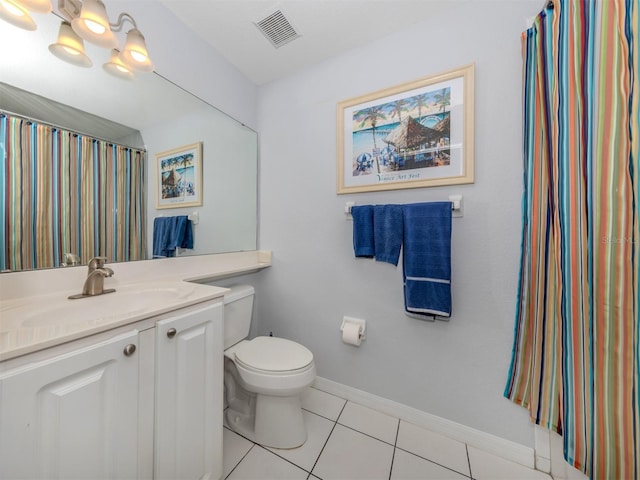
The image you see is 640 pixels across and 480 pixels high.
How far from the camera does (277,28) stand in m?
1.38

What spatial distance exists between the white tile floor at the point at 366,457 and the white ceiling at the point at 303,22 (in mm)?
2282

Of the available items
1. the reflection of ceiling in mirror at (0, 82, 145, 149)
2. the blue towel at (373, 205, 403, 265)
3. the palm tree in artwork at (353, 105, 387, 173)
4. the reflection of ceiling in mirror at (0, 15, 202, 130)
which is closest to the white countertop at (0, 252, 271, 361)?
the reflection of ceiling in mirror at (0, 82, 145, 149)

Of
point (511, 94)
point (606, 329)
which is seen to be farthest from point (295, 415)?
point (511, 94)

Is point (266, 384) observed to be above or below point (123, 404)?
below

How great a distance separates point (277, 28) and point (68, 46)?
98 cm

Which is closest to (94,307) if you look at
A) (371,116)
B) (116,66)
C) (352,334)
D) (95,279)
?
(95,279)

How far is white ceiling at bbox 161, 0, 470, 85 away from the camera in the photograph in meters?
1.25

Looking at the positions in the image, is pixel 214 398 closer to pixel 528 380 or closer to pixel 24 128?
pixel 24 128

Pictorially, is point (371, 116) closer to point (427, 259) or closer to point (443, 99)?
point (443, 99)

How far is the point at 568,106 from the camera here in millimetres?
847

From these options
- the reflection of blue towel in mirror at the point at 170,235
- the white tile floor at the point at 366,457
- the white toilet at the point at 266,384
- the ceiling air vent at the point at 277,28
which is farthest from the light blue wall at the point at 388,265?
the reflection of blue towel in mirror at the point at 170,235

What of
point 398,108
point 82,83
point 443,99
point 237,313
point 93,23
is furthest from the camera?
point 237,313

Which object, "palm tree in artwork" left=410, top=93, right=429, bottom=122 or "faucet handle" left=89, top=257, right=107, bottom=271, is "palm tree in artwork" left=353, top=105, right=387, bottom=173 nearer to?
"palm tree in artwork" left=410, top=93, right=429, bottom=122

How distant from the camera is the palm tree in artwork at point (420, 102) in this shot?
1.30 m
